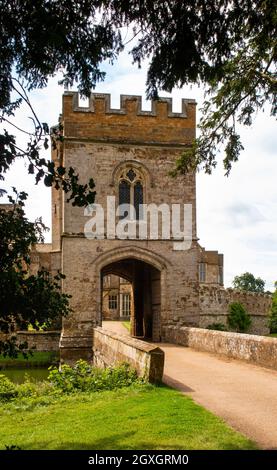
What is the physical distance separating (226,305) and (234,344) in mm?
21678

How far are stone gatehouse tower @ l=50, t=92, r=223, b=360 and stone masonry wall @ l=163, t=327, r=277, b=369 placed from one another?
271cm

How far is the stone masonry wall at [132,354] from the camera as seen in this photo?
8820 mm

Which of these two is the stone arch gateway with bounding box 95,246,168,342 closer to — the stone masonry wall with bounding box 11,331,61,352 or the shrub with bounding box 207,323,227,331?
the stone masonry wall with bounding box 11,331,61,352

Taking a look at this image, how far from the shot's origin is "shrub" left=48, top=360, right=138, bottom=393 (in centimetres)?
941

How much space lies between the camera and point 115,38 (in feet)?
17.3

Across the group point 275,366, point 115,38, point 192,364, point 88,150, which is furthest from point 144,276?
point 115,38

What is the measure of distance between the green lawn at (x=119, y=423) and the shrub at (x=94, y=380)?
0.67 m

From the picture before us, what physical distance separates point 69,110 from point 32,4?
1559cm

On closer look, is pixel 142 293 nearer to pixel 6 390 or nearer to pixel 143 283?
pixel 143 283

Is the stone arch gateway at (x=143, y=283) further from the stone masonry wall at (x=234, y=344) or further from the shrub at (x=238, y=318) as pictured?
the shrub at (x=238, y=318)

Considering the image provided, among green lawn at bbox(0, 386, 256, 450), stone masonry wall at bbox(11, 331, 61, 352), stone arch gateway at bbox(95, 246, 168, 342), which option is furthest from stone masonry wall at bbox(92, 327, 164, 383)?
stone masonry wall at bbox(11, 331, 61, 352)

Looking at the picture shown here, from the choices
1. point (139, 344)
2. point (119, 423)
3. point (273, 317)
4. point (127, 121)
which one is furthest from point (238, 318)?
point (119, 423)

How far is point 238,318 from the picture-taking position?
33.1 m

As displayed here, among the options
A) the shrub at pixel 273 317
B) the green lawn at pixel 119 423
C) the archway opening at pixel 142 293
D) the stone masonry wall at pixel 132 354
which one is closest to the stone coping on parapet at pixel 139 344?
the stone masonry wall at pixel 132 354
